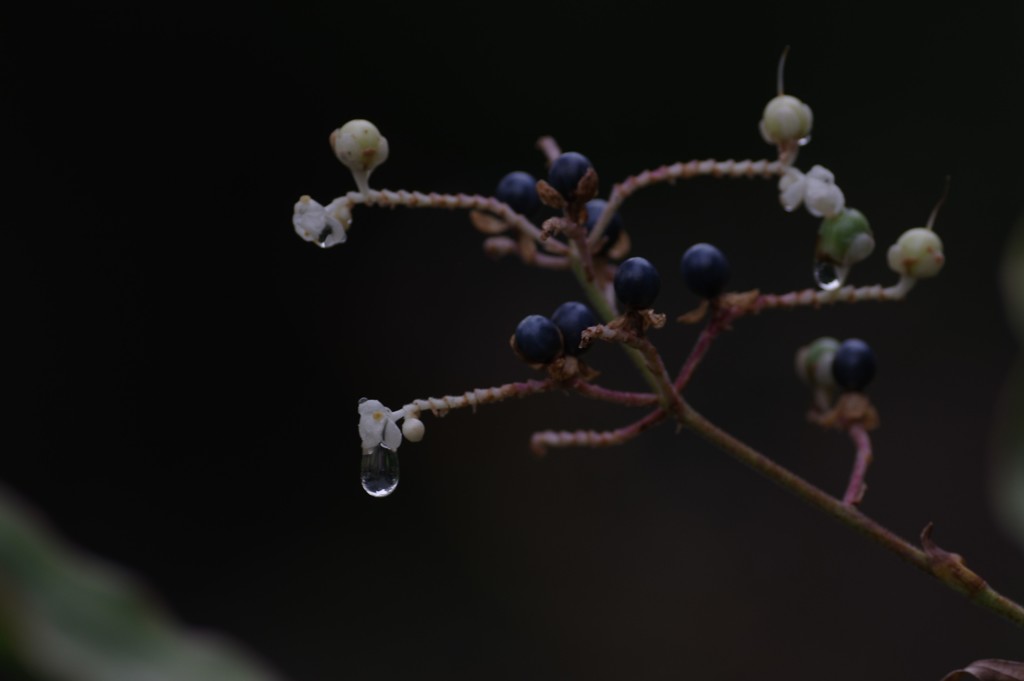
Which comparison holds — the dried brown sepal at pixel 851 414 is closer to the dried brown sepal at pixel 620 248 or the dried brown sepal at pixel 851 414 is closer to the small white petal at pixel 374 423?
the dried brown sepal at pixel 620 248

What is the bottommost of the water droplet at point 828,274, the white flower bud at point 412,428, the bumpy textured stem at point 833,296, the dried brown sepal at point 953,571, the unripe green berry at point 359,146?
the dried brown sepal at point 953,571

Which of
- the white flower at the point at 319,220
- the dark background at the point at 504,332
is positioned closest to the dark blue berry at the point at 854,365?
the white flower at the point at 319,220

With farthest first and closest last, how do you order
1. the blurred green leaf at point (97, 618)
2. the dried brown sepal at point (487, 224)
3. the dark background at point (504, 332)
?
the dark background at point (504, 332)
the dried brown sepal at point (487, 224)
the blurred green leaf at point (97, 618)

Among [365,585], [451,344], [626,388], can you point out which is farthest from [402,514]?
[626,388]

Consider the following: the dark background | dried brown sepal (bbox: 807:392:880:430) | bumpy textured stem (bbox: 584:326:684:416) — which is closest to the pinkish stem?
dried brown sepal (bbox: 807:392:880:430)

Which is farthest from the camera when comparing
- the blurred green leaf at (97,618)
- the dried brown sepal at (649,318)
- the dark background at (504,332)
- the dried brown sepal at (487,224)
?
the dark background at (504,332)

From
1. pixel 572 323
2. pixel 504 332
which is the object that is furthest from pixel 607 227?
pixel 504 332

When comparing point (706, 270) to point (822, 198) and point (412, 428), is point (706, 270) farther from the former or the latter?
point (412, 428)

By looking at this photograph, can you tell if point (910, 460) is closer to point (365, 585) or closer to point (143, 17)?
point (365, 585)
